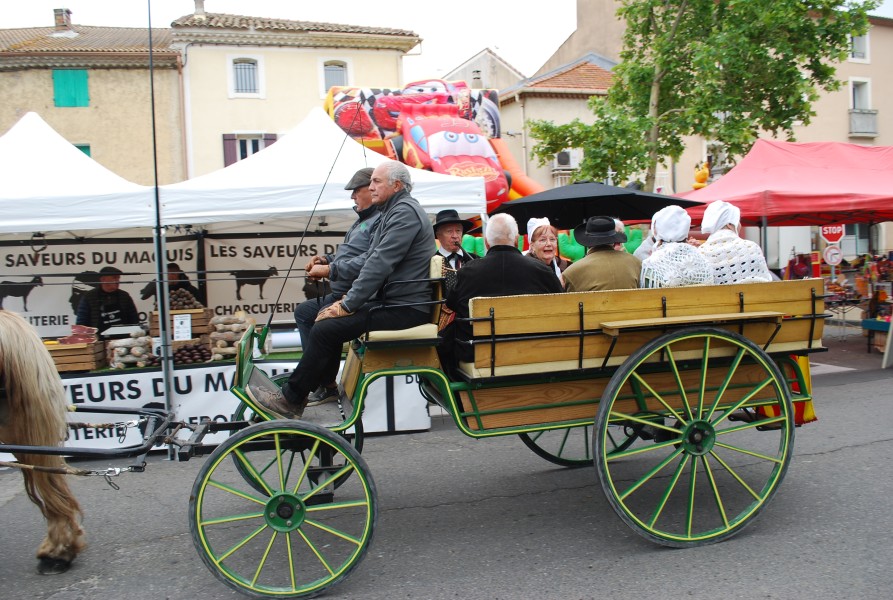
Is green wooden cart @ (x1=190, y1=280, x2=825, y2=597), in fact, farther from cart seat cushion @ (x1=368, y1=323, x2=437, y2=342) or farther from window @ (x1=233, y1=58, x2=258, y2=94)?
window @ (x1=233, y1=58, x2=258, y2=94)

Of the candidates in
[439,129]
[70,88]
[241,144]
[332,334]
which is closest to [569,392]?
[332,334]

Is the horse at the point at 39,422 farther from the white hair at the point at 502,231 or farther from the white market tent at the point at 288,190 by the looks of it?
the white market tent at the point at 288,190

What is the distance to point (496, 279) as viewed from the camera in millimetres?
3689

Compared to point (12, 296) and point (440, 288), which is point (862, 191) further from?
point (12, 296)

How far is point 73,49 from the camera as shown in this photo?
837 inches

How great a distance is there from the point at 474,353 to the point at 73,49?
2280 cm

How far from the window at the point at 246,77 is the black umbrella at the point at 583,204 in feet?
52.9

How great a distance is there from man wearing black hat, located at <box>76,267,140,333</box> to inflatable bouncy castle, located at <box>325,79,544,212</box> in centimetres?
607

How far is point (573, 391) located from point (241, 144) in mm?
20312

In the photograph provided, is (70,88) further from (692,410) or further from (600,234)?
(692,410)

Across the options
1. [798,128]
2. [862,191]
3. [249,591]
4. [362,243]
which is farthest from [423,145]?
[798,128]

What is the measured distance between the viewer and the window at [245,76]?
21.9m

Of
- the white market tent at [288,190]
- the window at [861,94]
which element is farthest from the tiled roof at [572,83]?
the white market tent at [288,190]

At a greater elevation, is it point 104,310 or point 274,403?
point 104,310
